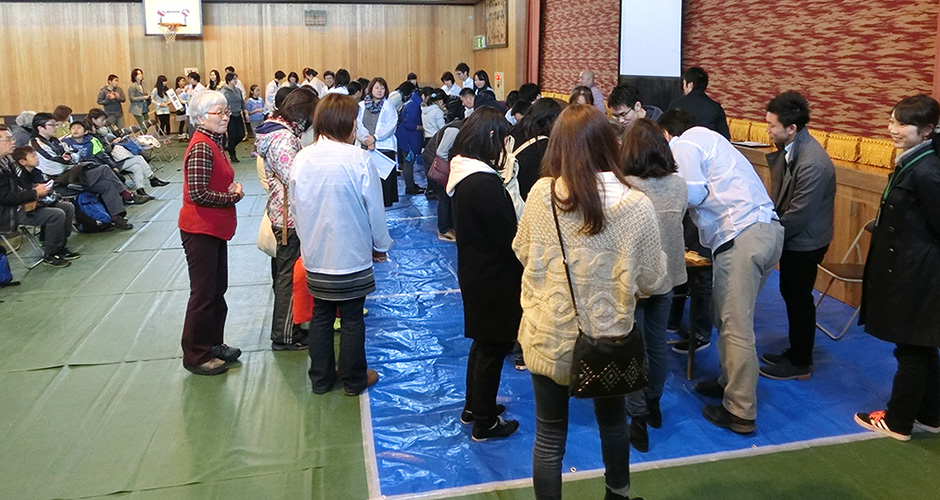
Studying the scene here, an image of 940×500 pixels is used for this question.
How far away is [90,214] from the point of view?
7.36 meters

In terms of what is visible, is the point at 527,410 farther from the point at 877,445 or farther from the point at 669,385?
the point at 877,445

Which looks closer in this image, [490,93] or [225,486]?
[225,486]

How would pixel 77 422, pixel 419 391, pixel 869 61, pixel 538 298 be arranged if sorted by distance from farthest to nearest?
pixel 869 61 → pixel 419 391 → pixel 77 422 → pixel 538 298

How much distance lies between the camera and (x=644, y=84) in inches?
340

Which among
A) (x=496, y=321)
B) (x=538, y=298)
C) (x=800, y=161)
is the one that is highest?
(x=800, y=161)

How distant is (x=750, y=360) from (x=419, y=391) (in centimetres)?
159

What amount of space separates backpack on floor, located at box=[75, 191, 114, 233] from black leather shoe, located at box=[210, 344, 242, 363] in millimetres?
3961

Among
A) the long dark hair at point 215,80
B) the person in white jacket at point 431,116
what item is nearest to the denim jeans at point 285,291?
the person in white jacket at point 431,116

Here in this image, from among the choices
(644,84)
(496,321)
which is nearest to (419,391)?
(496,321)

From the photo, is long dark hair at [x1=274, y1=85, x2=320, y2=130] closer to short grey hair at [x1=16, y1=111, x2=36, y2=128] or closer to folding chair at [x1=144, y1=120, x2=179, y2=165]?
short grey hair at [x1=16, y1=111, x2=36, y2=128]

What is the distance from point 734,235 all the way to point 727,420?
33.1 inches

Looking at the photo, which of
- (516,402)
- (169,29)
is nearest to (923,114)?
(516,402)

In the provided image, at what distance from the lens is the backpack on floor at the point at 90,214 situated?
7.34m

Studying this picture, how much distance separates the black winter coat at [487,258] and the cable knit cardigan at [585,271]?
0.62m
